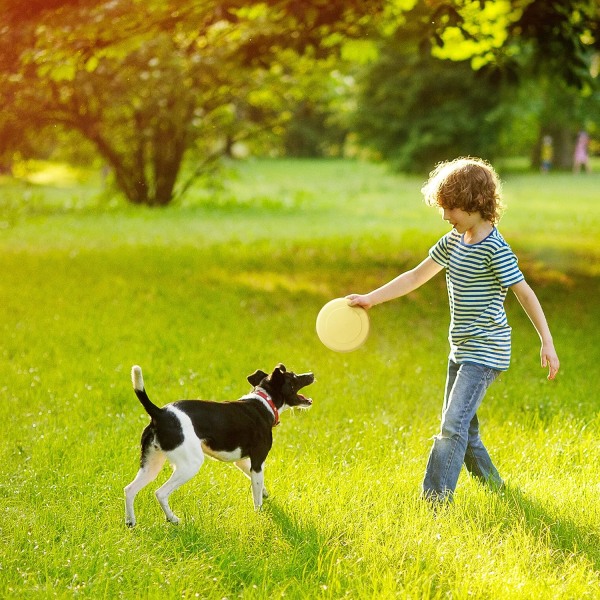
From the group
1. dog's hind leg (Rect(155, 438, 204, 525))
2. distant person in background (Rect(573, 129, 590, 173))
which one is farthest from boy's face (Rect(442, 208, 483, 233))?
distant person in background (Rect(573, 129, 590, 173))

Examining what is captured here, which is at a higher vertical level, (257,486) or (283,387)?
(283,387)

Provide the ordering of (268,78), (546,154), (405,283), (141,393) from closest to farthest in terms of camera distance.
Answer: (141,393)
(405,283)
(268,78)
(546,154)

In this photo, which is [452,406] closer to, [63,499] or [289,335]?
[63,499]

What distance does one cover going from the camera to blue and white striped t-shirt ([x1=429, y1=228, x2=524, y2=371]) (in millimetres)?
4379

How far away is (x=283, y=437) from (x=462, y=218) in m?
1.95

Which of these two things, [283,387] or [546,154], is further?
[546,154]

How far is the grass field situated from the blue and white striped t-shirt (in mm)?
758

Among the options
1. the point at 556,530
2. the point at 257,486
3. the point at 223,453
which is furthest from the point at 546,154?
the point at 223,453

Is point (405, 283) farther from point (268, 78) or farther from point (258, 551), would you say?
point (268, 78)

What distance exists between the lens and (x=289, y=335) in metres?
8.28

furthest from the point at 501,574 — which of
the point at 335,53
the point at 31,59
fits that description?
the point at 335,53

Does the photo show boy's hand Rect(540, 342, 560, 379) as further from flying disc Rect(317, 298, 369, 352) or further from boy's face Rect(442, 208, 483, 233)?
flying disc Rect(317, 298, 369, 352)

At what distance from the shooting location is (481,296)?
4449 millimetres

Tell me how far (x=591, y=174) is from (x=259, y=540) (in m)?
37.0
